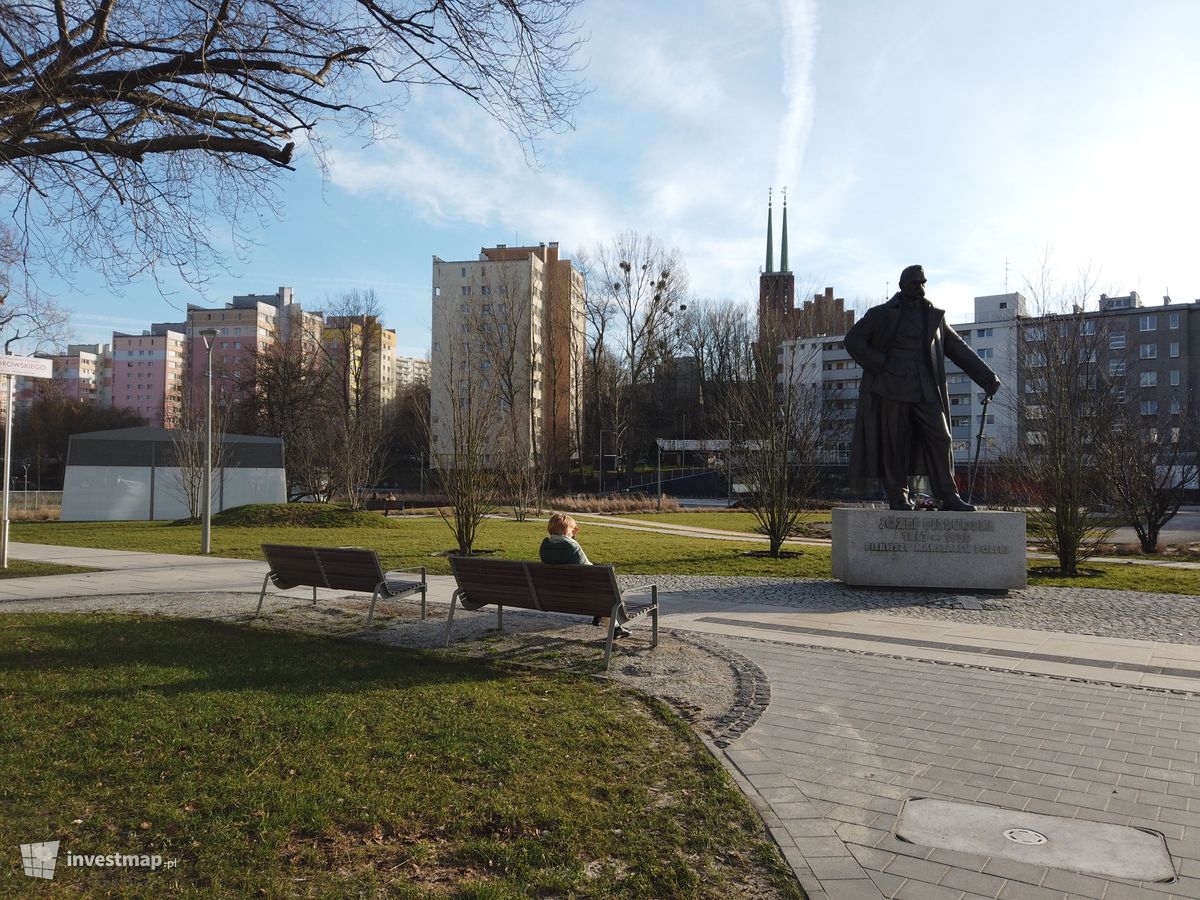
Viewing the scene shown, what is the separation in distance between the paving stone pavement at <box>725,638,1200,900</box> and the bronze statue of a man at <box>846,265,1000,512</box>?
5.35 m

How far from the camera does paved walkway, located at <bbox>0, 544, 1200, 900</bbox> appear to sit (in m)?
3.26

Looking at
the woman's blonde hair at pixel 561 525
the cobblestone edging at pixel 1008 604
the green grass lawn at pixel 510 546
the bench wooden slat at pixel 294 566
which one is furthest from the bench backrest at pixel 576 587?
the green grass lawn at pixel 510 546

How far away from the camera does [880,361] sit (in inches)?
460

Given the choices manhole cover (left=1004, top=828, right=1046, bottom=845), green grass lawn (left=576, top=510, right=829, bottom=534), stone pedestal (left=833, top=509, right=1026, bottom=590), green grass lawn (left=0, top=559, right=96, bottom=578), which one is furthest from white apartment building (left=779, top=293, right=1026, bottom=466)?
manhole cover (left=1004, top=828, right=1046, bottom=845)

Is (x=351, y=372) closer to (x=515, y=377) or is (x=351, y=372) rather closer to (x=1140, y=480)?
(x=515, y=377)

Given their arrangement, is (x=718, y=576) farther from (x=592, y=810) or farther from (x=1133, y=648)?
(x=592, y=810)

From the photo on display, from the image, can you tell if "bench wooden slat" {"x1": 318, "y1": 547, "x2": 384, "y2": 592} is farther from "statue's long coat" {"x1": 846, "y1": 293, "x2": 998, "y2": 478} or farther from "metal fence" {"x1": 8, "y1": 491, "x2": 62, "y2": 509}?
"metal fence" {"x1": 8, "y1": 491, "x2": 62, "y2": 509}

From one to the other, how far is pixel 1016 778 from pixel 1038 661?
3.36m

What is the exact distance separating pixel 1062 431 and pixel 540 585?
13.6m

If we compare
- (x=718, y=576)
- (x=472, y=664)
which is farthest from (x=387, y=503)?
(x=472, y=664)

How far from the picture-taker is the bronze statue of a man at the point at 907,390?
11.6 m

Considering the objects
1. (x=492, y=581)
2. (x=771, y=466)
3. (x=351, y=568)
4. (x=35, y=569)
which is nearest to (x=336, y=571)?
(x=351, y=568)

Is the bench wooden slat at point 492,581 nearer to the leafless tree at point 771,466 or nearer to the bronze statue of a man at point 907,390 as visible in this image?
the bronze statue of a man at point 907,390

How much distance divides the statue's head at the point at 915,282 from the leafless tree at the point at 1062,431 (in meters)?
6.47
